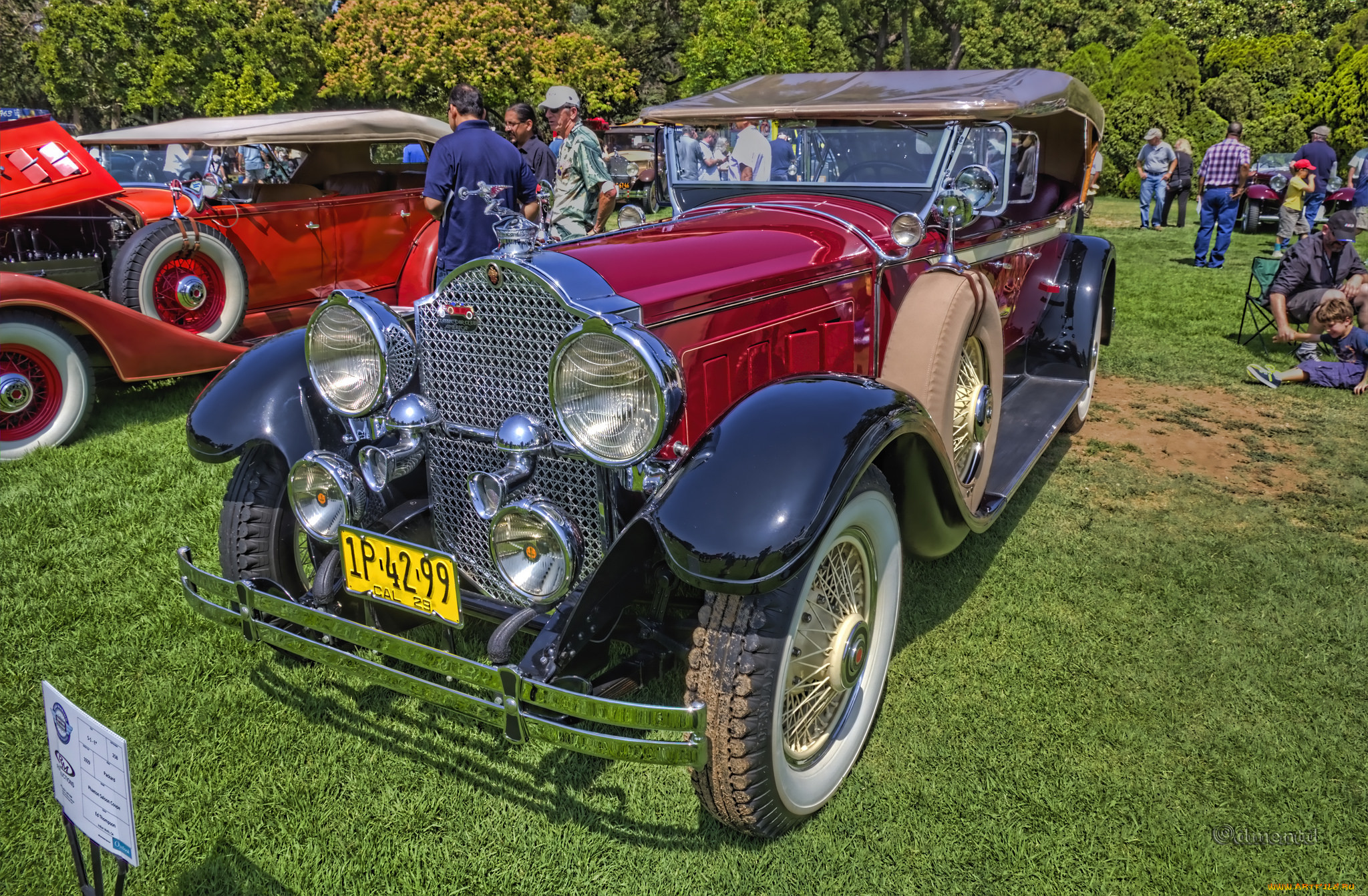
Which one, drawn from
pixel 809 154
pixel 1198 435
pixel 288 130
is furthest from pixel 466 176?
pixel 1198 435

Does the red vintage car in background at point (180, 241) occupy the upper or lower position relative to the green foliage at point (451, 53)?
lower

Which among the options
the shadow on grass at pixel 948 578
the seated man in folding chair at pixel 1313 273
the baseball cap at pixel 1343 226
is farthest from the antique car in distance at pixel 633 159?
the shadow on grass at pixel 948 578

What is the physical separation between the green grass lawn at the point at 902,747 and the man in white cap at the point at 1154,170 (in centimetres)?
1082

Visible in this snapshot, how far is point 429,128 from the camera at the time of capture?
7465 millimetres

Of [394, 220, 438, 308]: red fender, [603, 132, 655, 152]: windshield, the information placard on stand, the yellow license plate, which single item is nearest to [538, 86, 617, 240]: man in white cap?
[394, 220, 438, 308]: red fender

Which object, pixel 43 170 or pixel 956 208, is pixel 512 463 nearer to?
pixel 956 208

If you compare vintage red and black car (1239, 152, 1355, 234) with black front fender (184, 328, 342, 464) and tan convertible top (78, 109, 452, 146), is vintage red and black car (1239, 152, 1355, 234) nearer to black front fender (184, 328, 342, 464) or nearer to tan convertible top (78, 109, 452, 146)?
tan convertible top (78, 109, 452, 146)

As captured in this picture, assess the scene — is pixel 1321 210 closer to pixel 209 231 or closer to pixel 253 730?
pixel 209 231

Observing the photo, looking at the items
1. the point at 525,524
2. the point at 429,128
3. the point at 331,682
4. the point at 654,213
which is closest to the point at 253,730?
the point at 331,682

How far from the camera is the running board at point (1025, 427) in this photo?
11.1 ft

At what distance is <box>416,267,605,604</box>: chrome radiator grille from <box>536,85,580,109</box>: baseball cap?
4010 millimetres

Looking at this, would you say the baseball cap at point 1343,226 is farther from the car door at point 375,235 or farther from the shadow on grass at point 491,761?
the car door at point 375,235

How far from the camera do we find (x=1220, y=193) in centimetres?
1048

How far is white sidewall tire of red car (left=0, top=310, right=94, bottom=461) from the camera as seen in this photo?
4945 mm
